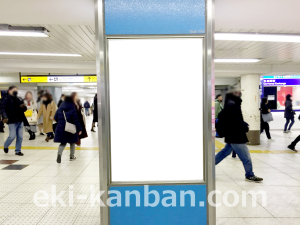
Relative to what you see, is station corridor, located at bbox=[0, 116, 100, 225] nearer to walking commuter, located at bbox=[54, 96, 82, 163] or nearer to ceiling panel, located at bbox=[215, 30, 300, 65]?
walking commuter, located at bbox=[54, 96, 82, 163]

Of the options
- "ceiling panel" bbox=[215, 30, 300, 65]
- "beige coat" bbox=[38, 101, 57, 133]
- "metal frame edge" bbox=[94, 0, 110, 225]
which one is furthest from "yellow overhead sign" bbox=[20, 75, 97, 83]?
"metal frame edge" bbox=[94, 0, 110, 225]

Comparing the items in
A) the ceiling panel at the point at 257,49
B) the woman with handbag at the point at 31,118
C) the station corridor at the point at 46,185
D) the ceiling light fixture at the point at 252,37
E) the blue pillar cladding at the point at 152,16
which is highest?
the ceiling panel at the point at 257,49

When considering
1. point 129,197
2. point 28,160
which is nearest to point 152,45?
point 129,197

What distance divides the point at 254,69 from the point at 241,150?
198 inches

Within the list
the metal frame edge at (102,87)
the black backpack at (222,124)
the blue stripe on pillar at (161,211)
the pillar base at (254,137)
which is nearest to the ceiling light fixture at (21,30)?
the metal frame edge at (102,87)

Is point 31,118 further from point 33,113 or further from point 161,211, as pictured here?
point 161,211

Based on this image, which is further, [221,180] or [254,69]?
[254,69]

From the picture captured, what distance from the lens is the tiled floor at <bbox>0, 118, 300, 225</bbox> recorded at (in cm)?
282

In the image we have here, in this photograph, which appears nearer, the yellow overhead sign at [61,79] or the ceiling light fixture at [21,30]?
the ceiling light fixture at [21,30]

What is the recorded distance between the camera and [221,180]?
4.16 metres

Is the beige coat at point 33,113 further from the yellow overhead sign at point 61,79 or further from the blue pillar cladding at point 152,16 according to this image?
the blue pillar cladding at point 152,16

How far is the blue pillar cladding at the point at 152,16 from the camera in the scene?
220 cm

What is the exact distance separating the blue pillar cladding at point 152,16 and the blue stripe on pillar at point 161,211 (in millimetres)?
1491

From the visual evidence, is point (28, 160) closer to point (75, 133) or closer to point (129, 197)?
point (75, 133)
